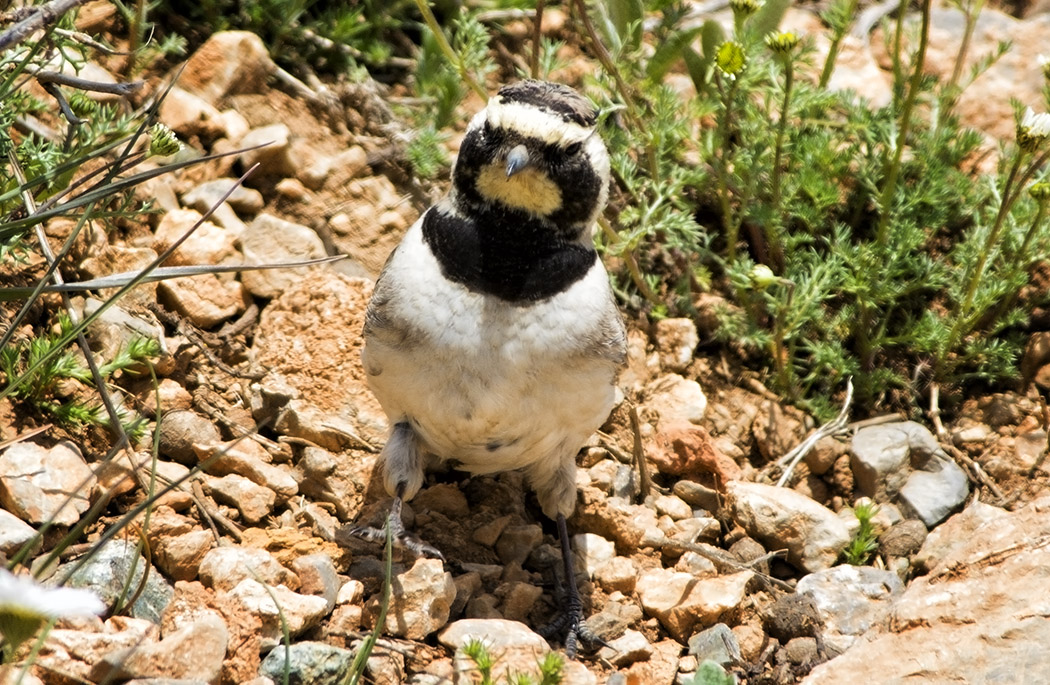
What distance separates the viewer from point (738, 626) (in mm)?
4836

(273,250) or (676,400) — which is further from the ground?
(273,250)

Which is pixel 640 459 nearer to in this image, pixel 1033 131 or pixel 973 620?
pixel 973 620

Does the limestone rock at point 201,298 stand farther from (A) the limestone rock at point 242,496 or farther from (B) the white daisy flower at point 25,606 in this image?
(B) the white daisy flower at point 25,606

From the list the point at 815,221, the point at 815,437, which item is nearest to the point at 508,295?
the point at 815,437

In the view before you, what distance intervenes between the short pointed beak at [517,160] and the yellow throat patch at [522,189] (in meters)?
0.12

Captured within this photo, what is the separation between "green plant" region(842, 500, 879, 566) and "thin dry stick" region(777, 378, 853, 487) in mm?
463

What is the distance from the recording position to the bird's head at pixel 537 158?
14.3 ft

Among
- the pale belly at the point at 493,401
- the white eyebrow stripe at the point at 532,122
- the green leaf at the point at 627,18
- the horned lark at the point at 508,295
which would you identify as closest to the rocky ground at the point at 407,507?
the pale belly at the point at 493,401

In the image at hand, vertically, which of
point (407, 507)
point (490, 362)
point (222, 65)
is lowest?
point (407, 507)

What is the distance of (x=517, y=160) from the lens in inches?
167

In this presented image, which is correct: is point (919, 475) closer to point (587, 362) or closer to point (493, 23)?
point (587, 362)

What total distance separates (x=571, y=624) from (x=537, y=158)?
195 centimetres

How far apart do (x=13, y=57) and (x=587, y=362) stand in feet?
8.06

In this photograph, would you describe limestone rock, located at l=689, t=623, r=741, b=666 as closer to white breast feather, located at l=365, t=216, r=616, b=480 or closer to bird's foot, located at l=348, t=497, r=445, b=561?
white breast feather, located at l=365, t=216, r=616, b=480
